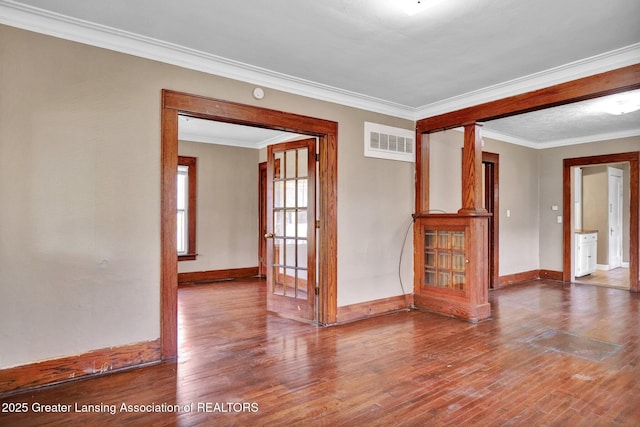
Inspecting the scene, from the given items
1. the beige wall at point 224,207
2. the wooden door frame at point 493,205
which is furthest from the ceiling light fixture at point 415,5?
the beige wall at point 224,207

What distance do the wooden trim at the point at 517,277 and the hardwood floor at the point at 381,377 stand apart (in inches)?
79.0

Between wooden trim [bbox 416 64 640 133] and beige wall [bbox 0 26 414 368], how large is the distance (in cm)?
286

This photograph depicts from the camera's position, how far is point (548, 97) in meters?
3.76

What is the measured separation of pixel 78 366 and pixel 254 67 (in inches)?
117

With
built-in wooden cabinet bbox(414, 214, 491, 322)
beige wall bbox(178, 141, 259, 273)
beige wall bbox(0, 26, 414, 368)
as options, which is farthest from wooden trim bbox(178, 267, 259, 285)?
beige wall bbox(0, 26, 414, 368)

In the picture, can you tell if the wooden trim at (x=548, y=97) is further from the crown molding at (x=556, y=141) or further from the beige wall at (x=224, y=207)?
the beige wall at (x=224, y=207)

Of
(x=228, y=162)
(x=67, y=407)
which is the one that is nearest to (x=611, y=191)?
(x=228, y=162)

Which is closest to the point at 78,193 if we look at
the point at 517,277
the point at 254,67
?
the point at 254,67

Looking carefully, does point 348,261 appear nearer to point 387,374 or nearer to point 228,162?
point 387,374

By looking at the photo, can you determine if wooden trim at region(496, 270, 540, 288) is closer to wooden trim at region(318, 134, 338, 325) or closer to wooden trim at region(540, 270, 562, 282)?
wooden trim at region(540, 270, 562, 282)

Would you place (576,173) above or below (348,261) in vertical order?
above

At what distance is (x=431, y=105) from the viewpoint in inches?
Answer: 191

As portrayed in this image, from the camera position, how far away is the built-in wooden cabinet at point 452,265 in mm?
4398

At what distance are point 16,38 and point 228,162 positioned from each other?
4.75 m
